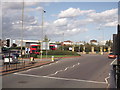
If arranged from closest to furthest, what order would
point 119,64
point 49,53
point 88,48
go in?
point 119,64 → point 49,53 → point 88,48

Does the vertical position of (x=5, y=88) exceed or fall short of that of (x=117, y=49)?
it falls short

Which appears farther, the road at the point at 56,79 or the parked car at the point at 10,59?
the parked car at the point at 10,59

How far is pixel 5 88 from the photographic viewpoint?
11.0m

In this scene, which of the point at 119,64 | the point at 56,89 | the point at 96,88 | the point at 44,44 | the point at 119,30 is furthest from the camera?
the point at 44,44

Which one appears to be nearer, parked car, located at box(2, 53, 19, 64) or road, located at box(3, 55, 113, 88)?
road, located at box(3, 55, 113, 88)

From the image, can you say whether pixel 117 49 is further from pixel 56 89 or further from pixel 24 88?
pixel 24 88

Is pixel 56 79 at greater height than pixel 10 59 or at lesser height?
lesser

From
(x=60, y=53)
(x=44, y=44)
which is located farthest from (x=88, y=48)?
(x=44, y=44)

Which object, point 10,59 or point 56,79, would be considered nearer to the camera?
point 56,79

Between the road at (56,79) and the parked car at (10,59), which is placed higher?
the parked car at (10,59)

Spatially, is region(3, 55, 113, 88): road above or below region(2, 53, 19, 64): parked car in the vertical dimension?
below

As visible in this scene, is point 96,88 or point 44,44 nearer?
point 96,88

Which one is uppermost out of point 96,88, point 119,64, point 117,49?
point 117,49

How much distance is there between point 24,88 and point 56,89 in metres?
1.73
